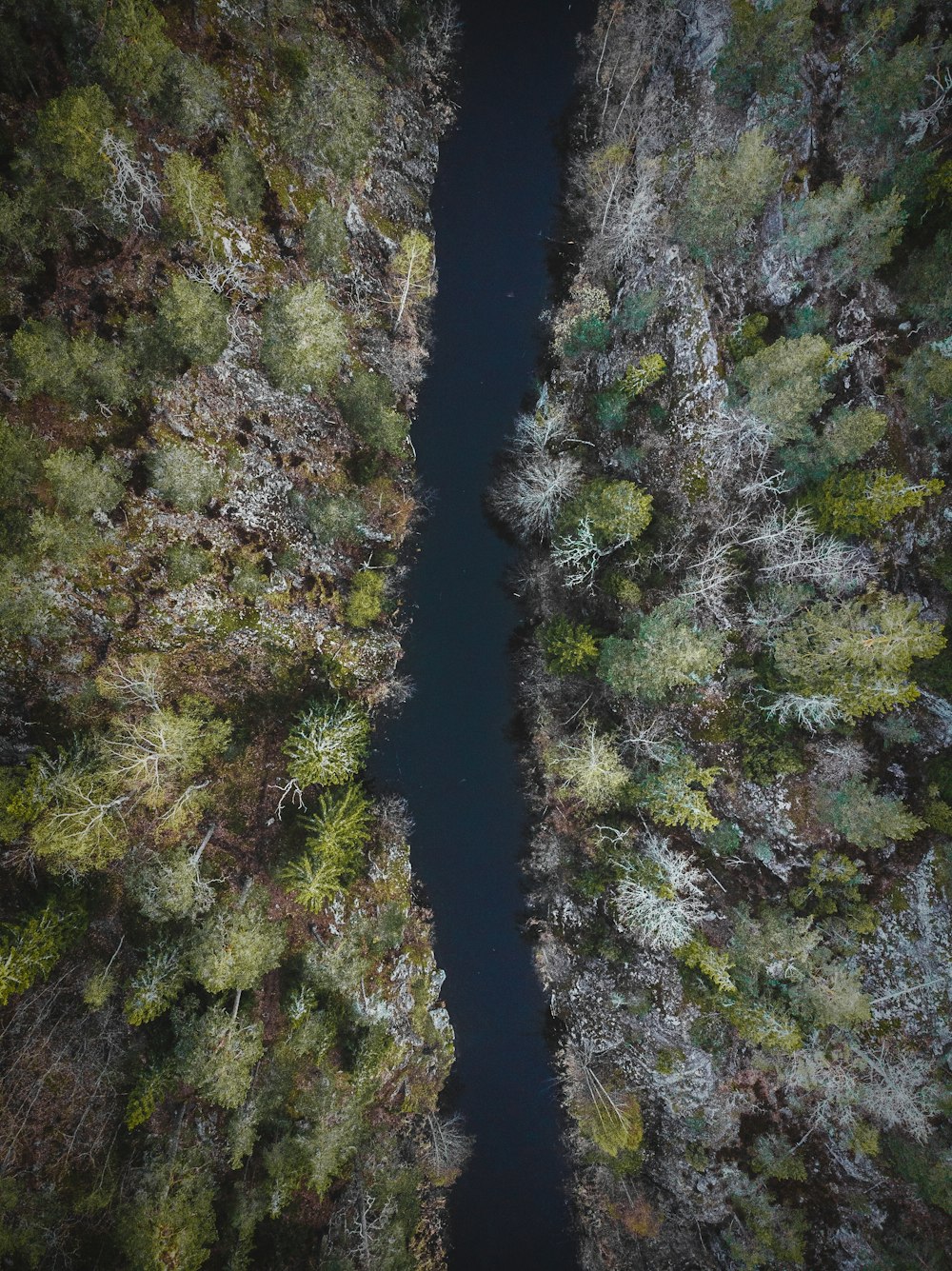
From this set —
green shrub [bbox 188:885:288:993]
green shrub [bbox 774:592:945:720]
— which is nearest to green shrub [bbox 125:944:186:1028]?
green shrub [bbox 188:885:288:993]

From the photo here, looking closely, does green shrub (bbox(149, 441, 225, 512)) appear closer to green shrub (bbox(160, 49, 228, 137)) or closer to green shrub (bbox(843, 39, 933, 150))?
green shrub (bbox(160, 49, 228, 137))

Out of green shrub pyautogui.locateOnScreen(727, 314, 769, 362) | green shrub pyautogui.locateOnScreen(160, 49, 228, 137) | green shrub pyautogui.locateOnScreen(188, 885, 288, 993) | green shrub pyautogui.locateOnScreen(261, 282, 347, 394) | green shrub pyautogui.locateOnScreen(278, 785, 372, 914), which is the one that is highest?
green shrub pyautogui.locateOnScreen(160, 49, 228, 137)

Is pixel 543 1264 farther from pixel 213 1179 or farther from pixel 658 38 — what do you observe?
pixel 658 38

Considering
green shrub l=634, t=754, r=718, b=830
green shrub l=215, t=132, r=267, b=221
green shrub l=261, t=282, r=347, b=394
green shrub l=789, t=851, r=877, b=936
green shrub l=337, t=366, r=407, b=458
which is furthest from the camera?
green shrub l=337, t=366, r=407, b=458

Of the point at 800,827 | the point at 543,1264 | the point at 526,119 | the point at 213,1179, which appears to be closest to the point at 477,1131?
the point at 543,1264

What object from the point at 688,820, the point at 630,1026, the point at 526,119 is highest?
the point at 526,119

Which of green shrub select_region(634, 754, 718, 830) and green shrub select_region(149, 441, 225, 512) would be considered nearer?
green shrub select_region(149, 441, 225, 512)

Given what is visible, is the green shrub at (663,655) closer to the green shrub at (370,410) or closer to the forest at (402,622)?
the forest at (402,622)

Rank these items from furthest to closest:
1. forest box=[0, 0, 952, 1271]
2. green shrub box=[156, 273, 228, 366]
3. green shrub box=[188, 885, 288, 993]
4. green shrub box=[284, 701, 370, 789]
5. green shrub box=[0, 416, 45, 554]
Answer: green shrub box=[284, 701, 370, 789] < green shrub box=[188, 885, 288, 993] < forest box=[0, 0, 952, 1271] < green shrub box=[156, 273, 228, 366] < green shrub box=[0, 416, 45, 554]
